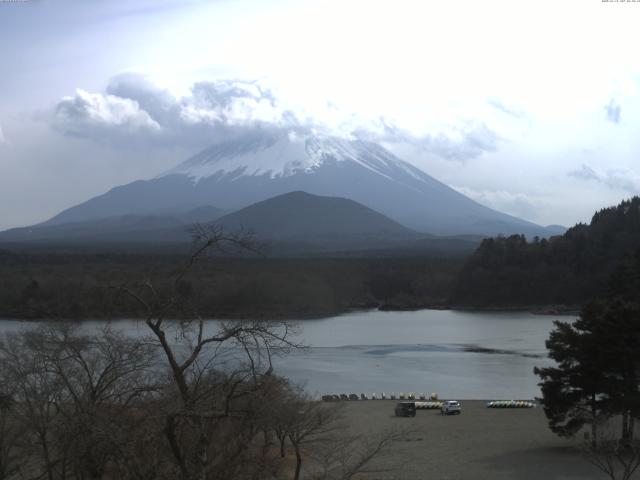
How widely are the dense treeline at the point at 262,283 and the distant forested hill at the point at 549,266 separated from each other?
3.03 metres

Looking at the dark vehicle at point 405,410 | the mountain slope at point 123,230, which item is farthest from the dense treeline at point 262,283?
the mountain slope at point 123,230

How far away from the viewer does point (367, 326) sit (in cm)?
3675

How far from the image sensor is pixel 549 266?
1945 inches

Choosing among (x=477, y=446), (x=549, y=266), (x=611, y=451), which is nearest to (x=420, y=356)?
(x=477, y=446)

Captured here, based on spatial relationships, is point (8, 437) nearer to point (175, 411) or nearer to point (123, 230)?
point (175, 411)

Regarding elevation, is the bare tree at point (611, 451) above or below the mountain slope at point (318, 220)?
below

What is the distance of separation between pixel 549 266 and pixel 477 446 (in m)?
38.7

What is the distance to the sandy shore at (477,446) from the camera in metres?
10.5

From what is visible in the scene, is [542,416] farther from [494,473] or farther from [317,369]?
[317,369]

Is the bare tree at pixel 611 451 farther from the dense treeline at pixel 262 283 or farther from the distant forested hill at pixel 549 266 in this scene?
the distant forested hill at pixel 549 266

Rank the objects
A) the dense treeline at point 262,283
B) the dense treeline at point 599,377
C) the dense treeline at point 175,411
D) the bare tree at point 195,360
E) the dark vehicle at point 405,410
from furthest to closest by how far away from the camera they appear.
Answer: the dense treeline at point 262,283 → the dark vehicle at point 405,410 → the dense treeline at point 599,377 → the dense treeline at point 175,411 → the bare tree at point 195,360

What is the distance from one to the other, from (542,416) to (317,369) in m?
8.75

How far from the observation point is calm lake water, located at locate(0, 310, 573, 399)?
2005 centimetres

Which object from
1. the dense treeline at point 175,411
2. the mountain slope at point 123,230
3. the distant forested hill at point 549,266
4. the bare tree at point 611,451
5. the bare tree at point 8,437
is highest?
the mountain slope at point 123,230
